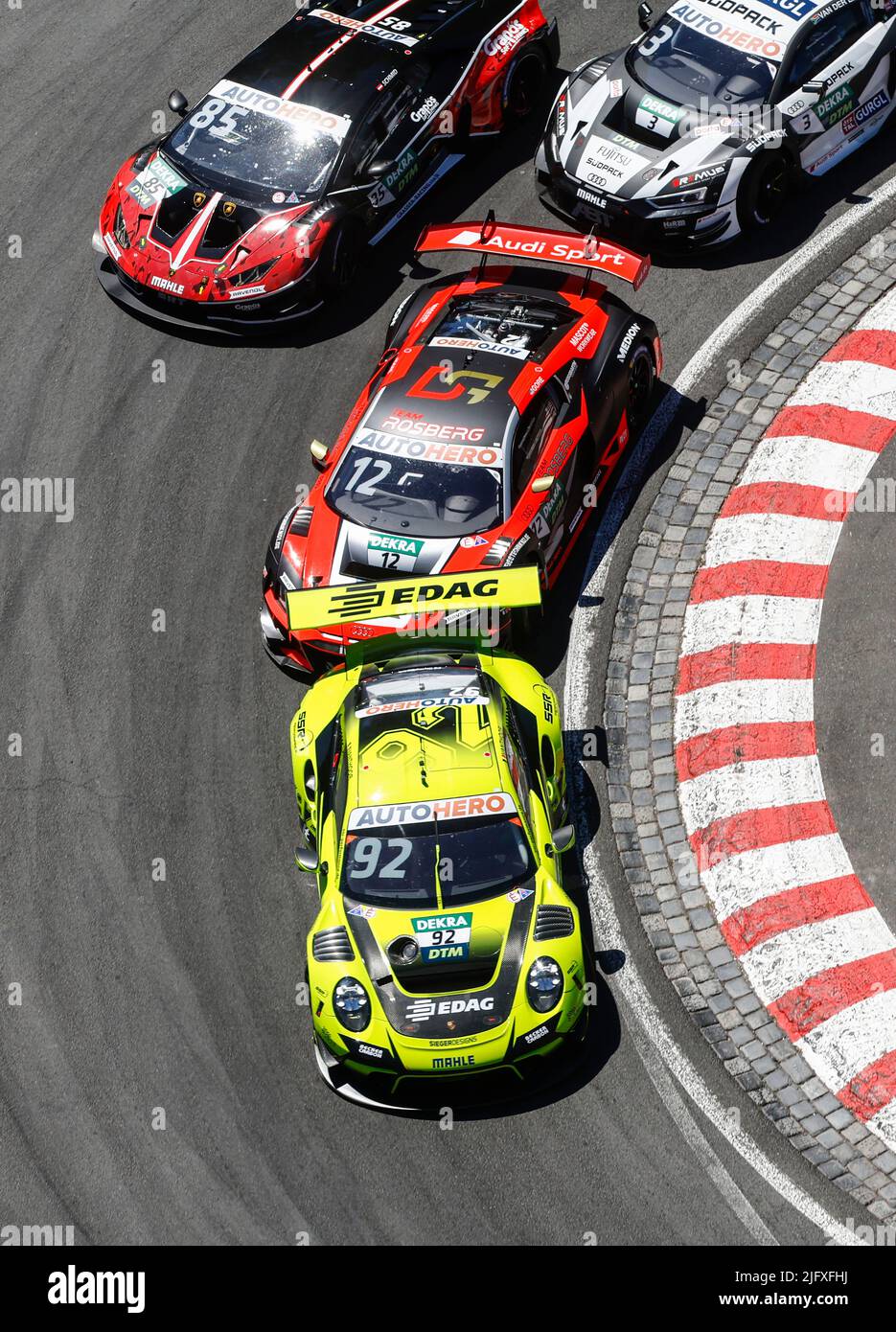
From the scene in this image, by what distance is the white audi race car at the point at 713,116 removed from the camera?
1333 centimetres

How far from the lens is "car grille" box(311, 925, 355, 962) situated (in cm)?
908

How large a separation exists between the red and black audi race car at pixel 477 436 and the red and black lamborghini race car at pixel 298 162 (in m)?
1.21

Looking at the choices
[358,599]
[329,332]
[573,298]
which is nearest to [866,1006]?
[358,599]

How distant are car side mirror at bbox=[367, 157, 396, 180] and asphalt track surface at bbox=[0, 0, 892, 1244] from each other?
36.1 inches

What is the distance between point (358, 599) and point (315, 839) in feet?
5.38

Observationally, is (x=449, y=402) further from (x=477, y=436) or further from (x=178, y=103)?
(x=178, y=103)

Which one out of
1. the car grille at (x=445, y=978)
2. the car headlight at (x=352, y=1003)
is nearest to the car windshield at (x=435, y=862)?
the car grille at (x=445, y=978)

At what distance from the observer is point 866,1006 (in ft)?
31.2

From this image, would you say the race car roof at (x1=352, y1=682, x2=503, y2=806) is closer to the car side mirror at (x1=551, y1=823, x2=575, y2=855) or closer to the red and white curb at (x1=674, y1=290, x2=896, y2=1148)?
the car side mirror at (x1=551, y1=823, x2=575, y2=855)

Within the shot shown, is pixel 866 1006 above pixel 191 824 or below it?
above

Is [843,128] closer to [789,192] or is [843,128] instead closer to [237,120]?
[789,192]

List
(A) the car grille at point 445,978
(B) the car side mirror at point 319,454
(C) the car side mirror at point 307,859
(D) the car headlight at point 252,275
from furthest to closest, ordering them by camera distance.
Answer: (D) the car headlight at point 252,275
(B) the car side mirror at point 319,454
(C) the car side mirror at point 307,859
(A) the car grille at point 445,978

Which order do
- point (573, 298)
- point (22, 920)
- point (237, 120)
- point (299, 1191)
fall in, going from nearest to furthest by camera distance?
point (299, 1191) → point (22, 920) → point (573, 298) → point (237, 120)
